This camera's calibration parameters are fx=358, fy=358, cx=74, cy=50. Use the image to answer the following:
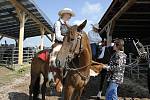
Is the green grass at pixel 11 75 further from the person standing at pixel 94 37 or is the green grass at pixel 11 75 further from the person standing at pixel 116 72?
the person standing at pixel 116 72

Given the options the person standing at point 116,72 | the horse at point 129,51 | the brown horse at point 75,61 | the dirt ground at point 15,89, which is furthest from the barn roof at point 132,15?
the brown horse at point 75,61

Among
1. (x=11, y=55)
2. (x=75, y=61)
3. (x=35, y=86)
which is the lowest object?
(x=35, y=86)

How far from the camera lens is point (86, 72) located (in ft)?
22.4

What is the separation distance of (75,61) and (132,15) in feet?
32.2

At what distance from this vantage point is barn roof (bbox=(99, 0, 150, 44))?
13.6 meters

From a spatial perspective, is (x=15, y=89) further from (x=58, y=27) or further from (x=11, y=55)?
(x=11, y=55)

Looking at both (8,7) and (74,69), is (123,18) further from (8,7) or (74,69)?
(74,69)

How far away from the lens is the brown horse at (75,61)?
6250 millimetres

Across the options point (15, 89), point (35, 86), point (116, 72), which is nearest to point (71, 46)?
point (116, 72)

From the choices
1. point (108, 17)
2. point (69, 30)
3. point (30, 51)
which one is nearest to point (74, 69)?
point (69, 30)

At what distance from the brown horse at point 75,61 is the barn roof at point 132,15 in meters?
6.16

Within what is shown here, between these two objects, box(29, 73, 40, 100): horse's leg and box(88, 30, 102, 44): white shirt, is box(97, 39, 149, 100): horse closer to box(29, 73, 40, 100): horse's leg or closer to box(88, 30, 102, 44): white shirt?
box(88, 30, 102, 44): white shirt

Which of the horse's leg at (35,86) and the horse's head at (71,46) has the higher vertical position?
the horse's head at (71,46)

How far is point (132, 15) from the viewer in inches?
632
